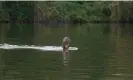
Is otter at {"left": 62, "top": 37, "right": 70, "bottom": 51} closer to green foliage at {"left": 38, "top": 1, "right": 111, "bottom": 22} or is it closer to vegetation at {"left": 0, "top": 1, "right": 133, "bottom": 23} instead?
vegetation at {"left": 0, "top": 1, "right": 133, "bottom": 23}

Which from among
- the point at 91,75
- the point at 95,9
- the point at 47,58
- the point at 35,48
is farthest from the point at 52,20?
the point at 91,75

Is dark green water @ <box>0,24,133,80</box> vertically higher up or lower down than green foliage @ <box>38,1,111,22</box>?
higher up

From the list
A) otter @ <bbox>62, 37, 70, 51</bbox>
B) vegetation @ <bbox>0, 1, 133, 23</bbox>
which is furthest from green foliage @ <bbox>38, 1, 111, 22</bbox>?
otter @ <bbox>62, 37, 70, 51</bbox>

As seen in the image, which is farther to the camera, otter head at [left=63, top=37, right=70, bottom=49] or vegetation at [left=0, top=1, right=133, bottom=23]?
vegetation at [left=0, top=1, right=133, bottom=23]

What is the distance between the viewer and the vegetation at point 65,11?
293 feet

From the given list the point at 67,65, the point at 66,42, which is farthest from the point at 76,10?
the point at 67,65

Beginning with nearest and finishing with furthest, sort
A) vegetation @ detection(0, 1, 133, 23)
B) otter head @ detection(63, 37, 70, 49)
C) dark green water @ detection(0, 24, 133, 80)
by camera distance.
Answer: dark green water @ detection(0, 24, 133, 80) < otter head @ detection(63, 37, 70, 49) < vegetation @ detection(0, 1, 133, 23)

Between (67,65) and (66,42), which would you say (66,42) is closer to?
(66,42)

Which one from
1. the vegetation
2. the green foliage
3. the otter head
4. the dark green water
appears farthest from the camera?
the green foliage

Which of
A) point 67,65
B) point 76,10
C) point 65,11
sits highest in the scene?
point 67,65

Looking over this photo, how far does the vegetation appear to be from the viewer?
293 ft

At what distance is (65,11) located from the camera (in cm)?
9681

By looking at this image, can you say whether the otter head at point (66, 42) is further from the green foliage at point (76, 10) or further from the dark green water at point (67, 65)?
the green foliage at point (76, 10)

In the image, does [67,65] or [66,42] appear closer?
[67,65]
